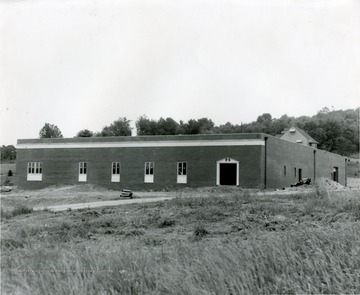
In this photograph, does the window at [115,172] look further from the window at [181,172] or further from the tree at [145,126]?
the tree at [145,126]

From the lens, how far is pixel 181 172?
35688 millimetres

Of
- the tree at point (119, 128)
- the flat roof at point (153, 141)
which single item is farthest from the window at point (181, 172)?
the tree at point (119, 128)

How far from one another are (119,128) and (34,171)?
5009 centimetres

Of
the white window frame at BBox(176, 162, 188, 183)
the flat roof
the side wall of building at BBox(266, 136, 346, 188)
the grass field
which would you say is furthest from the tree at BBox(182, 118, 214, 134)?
the grass field

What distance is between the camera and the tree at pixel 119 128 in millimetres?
89062

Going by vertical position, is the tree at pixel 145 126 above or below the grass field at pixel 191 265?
above

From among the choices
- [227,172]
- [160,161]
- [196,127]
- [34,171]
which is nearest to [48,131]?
[196,127]

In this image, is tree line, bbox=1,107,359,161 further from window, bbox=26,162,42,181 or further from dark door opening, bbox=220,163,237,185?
dark door opening, bbox=220,163,237,185

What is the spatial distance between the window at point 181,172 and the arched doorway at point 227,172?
113 inches

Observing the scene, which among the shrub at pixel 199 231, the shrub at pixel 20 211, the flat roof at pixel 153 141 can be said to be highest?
the flat roof at pixel 153 141

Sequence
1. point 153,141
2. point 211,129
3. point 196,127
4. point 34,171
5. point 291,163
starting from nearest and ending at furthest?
1. point 153,141
2. point 34,171
3. point 291,163
4. point 196,127
5. point 211,129

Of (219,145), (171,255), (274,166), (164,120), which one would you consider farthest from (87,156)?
(164,120)

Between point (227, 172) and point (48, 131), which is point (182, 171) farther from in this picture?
point (48, 131)

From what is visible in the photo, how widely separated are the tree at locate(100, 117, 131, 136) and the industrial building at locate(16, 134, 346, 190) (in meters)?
47.8
